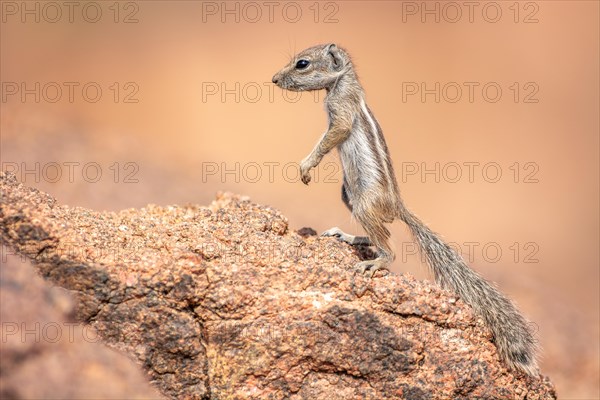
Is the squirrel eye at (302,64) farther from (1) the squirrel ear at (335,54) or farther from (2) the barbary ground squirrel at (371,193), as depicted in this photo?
(1) the squirrel ear at (335,54)

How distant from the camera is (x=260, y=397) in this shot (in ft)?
17.9

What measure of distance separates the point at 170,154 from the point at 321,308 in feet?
41.9

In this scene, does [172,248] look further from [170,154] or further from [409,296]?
[170,154]

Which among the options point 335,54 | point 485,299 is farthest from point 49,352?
point 335,54

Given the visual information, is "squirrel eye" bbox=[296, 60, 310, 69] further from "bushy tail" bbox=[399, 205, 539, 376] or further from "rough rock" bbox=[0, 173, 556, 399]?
"rough rock" bbox=[0, 173, 556, 399]

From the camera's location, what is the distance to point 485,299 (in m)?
6.41

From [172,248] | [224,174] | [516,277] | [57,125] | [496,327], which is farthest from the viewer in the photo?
[224,174]

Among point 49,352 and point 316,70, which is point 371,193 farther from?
point 49,352

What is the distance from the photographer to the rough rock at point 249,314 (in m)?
5.35

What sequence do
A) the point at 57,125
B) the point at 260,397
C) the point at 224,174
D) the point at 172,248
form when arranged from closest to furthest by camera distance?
the point at 260,397 < the point at 172,248 < the point at 57,125 < the point at 224,174

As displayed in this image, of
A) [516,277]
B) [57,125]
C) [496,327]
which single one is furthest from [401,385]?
[57,125]

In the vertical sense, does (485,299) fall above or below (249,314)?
above

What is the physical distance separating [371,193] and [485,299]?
4.57 ft

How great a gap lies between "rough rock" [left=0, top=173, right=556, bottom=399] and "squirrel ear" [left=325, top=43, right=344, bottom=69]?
2.35m
